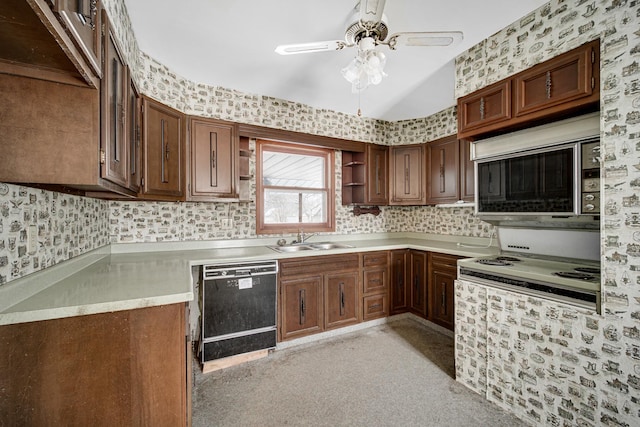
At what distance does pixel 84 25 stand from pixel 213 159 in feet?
5.83

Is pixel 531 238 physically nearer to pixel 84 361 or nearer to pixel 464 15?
pixel 464 15

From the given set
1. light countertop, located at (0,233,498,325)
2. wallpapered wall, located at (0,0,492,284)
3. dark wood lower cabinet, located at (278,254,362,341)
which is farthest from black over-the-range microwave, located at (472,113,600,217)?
dark wood lower cabinet, located at (278,254,362,341)

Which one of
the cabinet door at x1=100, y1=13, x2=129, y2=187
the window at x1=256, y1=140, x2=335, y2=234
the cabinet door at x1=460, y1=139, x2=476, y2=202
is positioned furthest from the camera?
the window at x1=256, y1=140, x2=335, y2=234

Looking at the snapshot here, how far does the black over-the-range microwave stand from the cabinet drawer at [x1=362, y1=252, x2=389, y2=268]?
1223 mm

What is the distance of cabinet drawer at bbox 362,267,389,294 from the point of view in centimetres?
311

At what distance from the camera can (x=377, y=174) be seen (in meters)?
3.57

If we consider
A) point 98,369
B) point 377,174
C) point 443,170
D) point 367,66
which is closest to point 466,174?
point 443,170

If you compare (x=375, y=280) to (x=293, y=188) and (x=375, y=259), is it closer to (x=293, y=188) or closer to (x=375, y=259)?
(x=375, y=259)

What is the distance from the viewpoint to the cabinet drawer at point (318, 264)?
105 inches

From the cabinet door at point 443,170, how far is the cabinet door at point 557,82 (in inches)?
51.5

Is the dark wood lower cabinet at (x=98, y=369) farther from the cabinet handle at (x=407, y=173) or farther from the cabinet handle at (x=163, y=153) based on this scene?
the cabinet handle at (x=407, y=173)

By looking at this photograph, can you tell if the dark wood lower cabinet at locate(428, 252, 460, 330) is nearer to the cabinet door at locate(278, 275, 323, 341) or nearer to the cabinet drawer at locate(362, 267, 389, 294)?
the cabinet drawer at locate(362, 267, 389, 294)

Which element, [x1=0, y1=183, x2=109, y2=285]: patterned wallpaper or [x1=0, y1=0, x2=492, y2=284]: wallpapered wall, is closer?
[x1=0, y1=183, x2=109, y2=285]: patterned wallpaper

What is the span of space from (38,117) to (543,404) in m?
2.87
